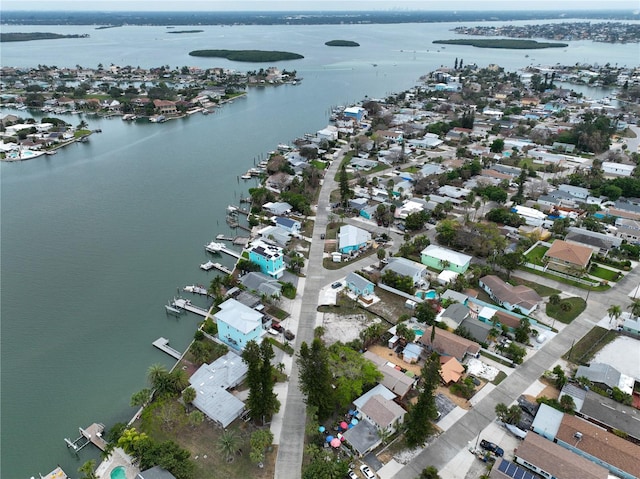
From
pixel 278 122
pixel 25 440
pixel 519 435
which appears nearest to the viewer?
pixel 519 435

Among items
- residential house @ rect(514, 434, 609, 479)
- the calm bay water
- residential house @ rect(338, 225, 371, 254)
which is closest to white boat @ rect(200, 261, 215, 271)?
the calm bay water

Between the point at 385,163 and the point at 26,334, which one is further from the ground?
the point at 385,163

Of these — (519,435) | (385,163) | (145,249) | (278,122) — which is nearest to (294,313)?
(519,435)

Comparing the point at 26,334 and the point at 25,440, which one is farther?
the point at 26,334

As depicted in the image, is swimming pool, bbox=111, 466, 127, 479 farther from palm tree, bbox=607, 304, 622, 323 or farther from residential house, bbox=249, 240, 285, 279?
palm tree, bbox=607, 304, 622, 323

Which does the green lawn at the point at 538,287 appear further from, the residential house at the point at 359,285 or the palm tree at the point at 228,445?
the palm tree at the point at 228,445

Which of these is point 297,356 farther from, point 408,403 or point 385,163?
point 385,163

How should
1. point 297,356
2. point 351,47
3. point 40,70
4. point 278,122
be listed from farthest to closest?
point 351,47 → point 40,70 → point 278,122 → point 297,356
